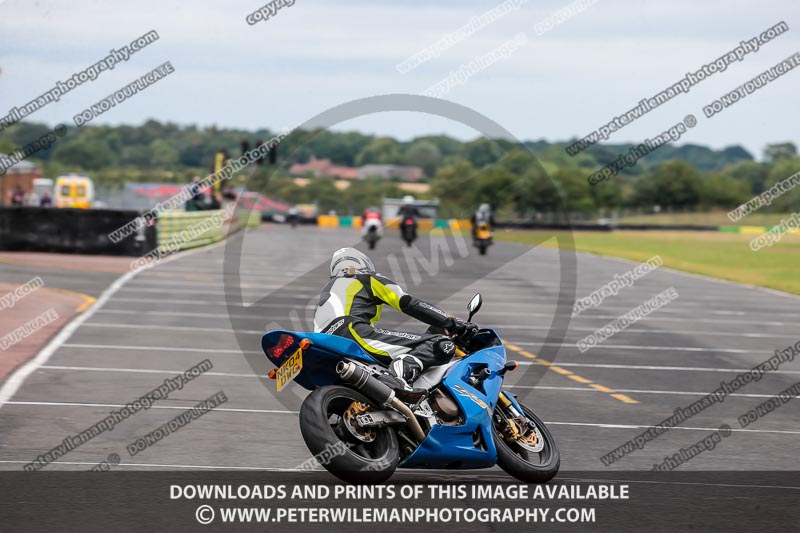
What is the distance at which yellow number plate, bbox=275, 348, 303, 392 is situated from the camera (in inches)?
317

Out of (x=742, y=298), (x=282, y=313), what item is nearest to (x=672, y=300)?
(x=742, y=298)

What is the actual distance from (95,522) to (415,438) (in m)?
2.30

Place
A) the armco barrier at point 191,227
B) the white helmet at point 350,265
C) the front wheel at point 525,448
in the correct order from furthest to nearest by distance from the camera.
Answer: the armco barrier at point 191,227 < the white helmet at point 350,265 < the front wheel at point 525,448

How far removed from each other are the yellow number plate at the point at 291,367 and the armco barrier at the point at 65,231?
1112 inches

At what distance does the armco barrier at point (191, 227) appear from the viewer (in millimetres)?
39562

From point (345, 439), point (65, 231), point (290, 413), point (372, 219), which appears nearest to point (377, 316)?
point (345, 439)

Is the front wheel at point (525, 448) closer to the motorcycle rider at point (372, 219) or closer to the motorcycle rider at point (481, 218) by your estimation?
the motorcycle rider at point (481, 218)

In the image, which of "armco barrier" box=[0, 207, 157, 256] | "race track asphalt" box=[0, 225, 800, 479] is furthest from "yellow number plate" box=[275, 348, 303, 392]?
"armco barrier" box=[0, 207, 157, 256]

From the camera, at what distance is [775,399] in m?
Result: 13.2

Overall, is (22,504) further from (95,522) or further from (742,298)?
(742,298)

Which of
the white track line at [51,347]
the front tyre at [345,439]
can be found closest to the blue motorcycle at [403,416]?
the front tyre at [345,439]

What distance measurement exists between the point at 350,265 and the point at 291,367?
1013 millimetres

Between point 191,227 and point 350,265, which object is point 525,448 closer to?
point 350,265

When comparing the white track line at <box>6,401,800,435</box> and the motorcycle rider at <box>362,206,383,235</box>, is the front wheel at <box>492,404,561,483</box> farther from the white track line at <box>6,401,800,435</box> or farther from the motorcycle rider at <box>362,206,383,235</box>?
the motorcycle rider at <box>362,206,383,235</box>
